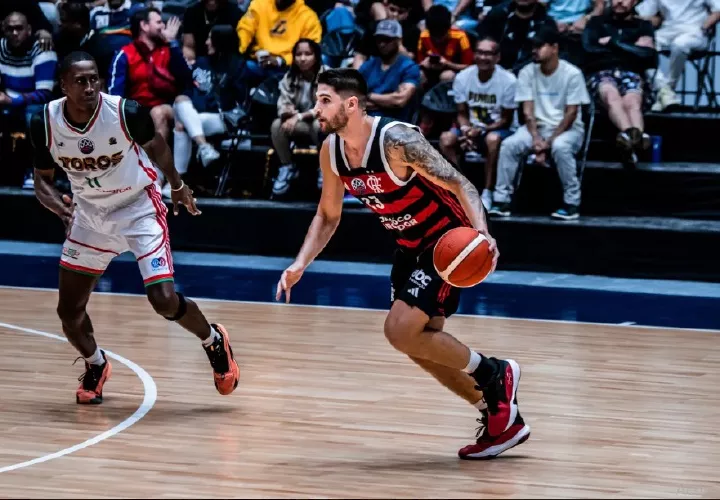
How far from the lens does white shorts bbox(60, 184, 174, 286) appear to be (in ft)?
20.7

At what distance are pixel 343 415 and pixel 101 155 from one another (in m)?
1.64

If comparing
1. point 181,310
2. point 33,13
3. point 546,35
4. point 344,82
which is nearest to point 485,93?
point 546,35

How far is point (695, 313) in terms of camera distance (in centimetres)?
912

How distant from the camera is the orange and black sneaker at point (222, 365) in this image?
641 centimetres

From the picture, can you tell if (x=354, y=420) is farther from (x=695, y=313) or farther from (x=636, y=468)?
(x=695, y=313)

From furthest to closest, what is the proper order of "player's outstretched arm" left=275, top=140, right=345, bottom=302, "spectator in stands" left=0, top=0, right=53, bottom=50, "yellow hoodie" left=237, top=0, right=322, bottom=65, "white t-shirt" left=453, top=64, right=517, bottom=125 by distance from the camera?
"spectator in stands" left=0, top=0, right=53, bottom=50
"yellow hoodie" left=237, top=0, right=322, bottom=65
"white t-shirt" left=453, top=64, right=517, bottom=125
"player's outstretched arm" left=275, top=140, right=345, bottom=302

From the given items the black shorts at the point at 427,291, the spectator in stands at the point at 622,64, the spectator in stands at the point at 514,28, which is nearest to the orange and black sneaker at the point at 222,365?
the black shorts at the point at 427,291

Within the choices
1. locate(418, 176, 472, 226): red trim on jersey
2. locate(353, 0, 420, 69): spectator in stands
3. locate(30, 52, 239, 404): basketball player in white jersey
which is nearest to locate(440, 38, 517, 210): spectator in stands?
locate(353, 0, 420, 69): spectator in stands

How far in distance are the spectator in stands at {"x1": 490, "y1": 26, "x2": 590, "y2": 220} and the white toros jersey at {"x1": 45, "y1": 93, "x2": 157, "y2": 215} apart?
15.4ft

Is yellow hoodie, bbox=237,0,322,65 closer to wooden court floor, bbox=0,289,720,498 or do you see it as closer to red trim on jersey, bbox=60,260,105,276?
wooden court floor, bbox=0,289,720,498

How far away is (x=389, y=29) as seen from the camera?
10.9m

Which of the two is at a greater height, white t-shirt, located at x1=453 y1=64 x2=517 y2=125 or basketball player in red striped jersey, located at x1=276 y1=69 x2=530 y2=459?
basketball player in red striped jersey, located at x1=276 y1=69 x2=530 y2=459

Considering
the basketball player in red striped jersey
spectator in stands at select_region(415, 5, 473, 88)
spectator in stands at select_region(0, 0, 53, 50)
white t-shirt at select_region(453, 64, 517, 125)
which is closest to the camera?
the basketball player in red striped jersey

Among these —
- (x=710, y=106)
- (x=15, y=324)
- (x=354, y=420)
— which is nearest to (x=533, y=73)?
(x=710, y=106)
